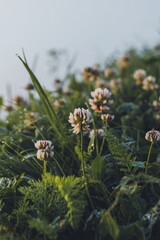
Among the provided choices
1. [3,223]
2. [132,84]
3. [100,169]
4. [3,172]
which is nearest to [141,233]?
[100,169]

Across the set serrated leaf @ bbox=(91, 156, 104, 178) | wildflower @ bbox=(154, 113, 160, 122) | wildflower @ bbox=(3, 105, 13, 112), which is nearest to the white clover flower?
serrated leaf @ bbox=(91, 156, 104, 178)

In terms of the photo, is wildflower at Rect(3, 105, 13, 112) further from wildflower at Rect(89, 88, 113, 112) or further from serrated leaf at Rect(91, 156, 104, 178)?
serrated leaf at Rect(91, 156, 104, 178)

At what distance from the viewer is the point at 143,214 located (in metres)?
0.87

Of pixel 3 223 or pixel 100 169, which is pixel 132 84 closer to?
pixel 100 169

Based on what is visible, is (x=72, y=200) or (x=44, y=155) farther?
(x=44, y=155)

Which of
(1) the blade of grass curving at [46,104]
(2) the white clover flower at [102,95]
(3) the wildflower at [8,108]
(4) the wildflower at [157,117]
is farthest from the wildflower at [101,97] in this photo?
(3) the wildflower at [8,108]

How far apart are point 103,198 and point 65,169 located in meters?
0.23

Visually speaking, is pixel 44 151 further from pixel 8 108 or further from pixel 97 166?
pixel 8 108

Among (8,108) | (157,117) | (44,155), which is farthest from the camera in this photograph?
(8,108)

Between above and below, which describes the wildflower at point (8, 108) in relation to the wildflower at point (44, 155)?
above

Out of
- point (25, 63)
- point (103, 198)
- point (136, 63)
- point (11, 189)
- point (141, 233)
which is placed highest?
point (136, 63)

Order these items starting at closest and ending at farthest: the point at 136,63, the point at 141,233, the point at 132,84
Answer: the point at 141,233 < the point at 132,84 < the point at 136,63

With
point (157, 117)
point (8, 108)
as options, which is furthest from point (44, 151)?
point (8, 108)

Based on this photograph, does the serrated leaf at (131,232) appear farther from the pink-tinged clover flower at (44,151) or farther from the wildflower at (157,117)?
the wildflower at (157,117)
